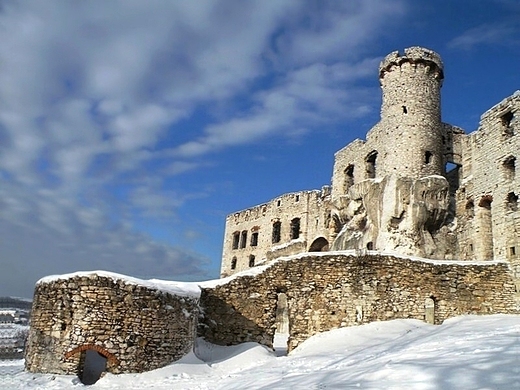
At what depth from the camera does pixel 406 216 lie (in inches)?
829

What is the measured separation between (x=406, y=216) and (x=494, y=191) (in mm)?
3935

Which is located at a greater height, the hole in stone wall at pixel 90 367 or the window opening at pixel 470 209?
the window opening at pixel 470 209

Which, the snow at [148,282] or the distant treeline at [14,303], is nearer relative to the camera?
the snow at [148,282]

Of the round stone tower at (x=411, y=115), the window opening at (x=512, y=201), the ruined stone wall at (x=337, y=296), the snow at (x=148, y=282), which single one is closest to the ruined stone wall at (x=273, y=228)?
the round stone tower at (x=411, y=115)

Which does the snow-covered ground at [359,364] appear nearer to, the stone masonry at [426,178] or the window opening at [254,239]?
the stone masonry at [426,178]

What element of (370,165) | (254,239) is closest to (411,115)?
(370,165)

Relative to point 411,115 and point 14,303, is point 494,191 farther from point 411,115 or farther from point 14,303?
point 14,303

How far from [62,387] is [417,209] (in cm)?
1623

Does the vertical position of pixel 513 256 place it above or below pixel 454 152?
below

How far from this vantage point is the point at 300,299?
47.0 feet

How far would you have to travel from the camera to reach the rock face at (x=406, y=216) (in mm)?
20734

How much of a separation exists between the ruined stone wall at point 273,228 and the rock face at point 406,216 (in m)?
10.5

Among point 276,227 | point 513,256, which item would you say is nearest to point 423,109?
point 513,256

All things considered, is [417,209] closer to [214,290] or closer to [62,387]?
[214,290]
